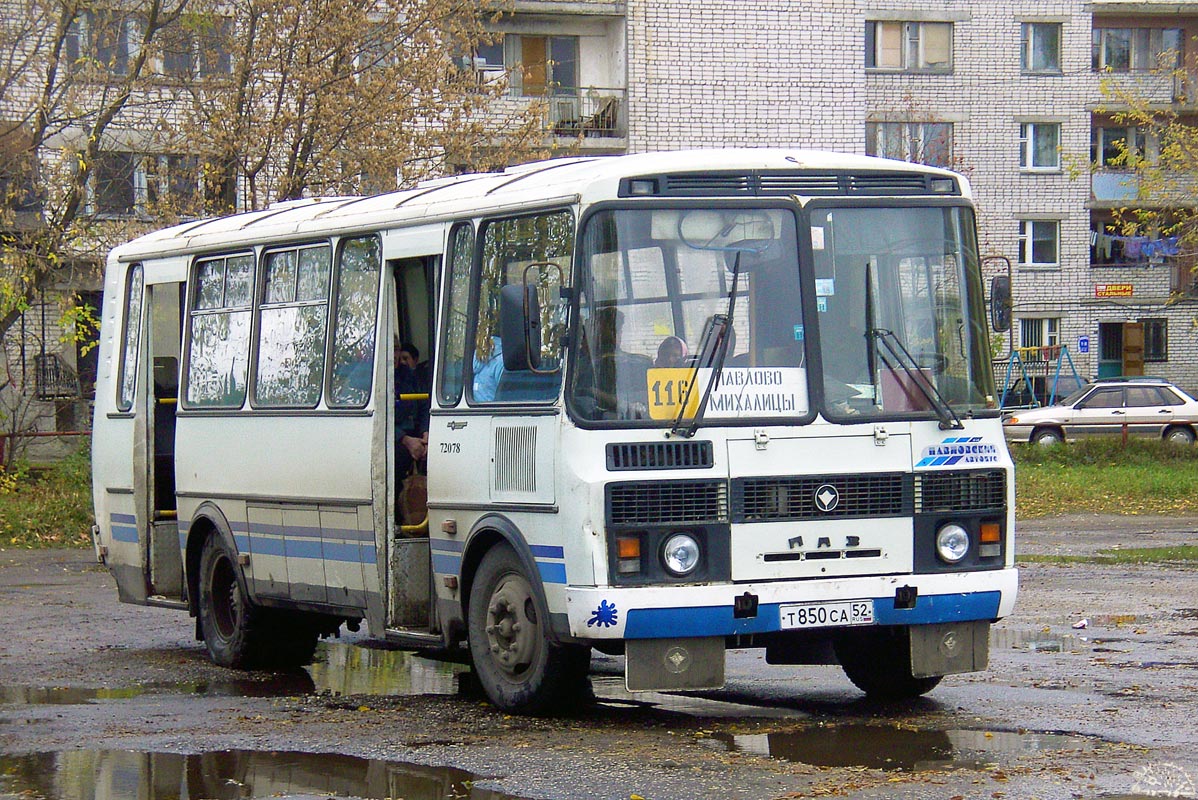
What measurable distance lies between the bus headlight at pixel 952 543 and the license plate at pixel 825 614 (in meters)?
0.46

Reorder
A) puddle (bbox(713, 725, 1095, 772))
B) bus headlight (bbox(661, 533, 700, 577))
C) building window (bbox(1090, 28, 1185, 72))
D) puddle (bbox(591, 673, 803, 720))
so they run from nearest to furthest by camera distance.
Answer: puddle (bbox(713, 725, 1095, 772)), bus headlight (bbox(661, 533, 700, 577)), puddle (bbox(591, 673, 803, 720)), building window (bbox(1090, 28, 1185, 72))

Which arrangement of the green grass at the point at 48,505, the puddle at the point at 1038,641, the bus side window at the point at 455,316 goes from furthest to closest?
the green grass at the point at 48,505 < the puddle at the point at 1038,641 < the bus side window at the point at 455,316

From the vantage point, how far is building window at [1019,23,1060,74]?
55.1 metres

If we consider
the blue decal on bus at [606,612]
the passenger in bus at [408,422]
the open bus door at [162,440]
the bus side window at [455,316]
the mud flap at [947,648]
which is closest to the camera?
the blue decal on bus at [606,612]

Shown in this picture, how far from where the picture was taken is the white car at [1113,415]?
4250 cm

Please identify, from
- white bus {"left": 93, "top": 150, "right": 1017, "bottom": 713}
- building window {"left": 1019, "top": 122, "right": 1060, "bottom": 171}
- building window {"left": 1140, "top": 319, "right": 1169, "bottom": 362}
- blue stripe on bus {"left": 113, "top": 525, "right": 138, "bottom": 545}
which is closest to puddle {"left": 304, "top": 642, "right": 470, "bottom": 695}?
white bus {"left": 93, "top": 150, "right": 1017, "bottom": 713}

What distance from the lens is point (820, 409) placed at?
31.1 feet

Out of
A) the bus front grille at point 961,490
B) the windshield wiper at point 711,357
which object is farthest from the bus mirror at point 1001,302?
the windshield wiper at point 711,357

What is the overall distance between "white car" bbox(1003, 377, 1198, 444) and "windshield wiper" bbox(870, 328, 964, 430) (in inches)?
1310

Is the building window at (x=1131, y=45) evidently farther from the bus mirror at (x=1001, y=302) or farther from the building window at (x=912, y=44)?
Answer: the bus mirror at (x=1001, y=302)

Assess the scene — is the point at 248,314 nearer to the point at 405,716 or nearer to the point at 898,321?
the point at 405,716

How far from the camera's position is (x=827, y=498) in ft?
30.9

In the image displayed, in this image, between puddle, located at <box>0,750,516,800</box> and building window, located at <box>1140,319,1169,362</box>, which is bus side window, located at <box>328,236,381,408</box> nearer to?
puddle, located at <box>0,750,516,800</box>

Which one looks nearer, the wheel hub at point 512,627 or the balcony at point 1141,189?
the wheel hub at point 512,627
